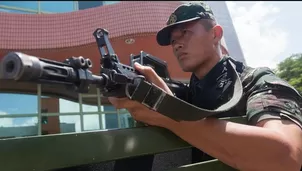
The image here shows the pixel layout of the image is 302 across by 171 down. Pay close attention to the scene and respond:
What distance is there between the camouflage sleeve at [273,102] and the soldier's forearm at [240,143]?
12 cm

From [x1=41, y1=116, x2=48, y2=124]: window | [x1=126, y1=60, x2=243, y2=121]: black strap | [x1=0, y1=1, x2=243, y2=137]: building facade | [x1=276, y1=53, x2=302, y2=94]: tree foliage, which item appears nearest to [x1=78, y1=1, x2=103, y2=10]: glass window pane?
[x1=0, y1=1, x2=243, y2=137]: building facade

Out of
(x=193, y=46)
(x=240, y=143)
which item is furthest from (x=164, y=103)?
(x=193, y=46)

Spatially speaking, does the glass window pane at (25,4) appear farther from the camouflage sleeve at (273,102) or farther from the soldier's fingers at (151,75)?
the camouflage sleeve at (273,102)

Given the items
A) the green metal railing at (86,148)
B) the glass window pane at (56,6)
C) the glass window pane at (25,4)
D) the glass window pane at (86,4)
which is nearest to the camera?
the green metal railing at (86,148)

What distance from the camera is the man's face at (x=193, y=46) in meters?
1.33

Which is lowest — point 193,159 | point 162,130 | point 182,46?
point 193,159

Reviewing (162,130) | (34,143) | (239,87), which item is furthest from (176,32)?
(34,143)

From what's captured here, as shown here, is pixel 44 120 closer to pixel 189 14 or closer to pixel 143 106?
pixel 189 14

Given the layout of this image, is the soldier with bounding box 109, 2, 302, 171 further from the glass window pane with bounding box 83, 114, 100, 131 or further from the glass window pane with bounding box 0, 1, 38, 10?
the glass window pane with bounding box 0, 1, 38, 10

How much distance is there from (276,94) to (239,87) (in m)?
0.13

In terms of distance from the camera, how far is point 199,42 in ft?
4.39

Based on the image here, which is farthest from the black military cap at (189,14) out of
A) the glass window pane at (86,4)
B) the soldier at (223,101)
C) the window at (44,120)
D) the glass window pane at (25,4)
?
the glass window pane at (86,4)

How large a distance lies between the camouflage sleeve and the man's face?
11.2 inches

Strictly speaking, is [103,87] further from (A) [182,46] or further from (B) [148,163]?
(A) [182,46]
